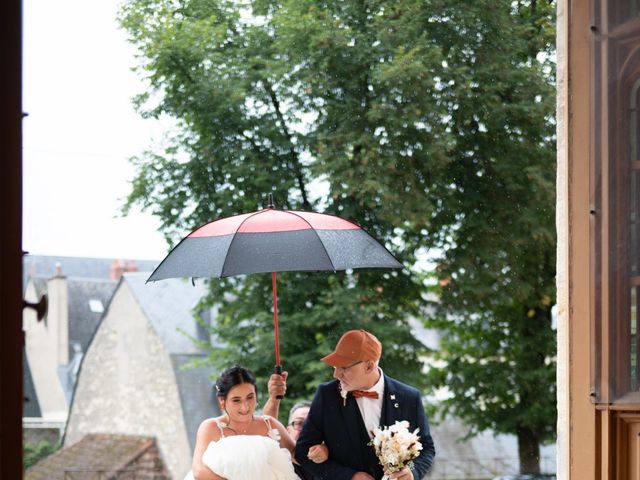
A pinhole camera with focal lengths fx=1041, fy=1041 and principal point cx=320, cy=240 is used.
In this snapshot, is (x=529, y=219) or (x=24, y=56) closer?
(x=24, y=56)

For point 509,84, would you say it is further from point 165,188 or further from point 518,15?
point 165,188

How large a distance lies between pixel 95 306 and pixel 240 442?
20325mm

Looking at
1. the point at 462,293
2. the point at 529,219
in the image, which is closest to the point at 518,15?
the point at 529,219

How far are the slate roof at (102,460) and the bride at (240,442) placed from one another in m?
14.9

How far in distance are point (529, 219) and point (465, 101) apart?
1544 mm

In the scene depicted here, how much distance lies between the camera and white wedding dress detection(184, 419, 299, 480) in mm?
3684

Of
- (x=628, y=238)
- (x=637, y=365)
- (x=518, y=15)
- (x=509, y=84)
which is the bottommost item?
(x=637, y=365)

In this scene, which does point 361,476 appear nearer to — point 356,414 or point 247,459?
point 356,414

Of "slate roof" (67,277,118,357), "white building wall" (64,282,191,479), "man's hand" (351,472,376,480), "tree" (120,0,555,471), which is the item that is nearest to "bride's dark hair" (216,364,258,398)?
"man's hand" (351,472,376,480)

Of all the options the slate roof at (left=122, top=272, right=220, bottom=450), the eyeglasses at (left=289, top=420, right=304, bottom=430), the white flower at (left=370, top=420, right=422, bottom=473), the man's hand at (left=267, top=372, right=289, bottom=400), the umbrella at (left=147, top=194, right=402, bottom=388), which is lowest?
the slate roof at (left=122, top=272, right=220, bottom=450)

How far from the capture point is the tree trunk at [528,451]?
1305cm

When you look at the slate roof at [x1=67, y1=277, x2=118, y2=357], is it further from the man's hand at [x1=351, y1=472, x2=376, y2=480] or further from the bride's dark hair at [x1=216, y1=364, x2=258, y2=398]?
the man's hand at [x1=351, y1=472, x2=376, y2=480]

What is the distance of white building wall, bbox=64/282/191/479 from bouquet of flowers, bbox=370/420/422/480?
48.9ft

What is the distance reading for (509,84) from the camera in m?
12.1
